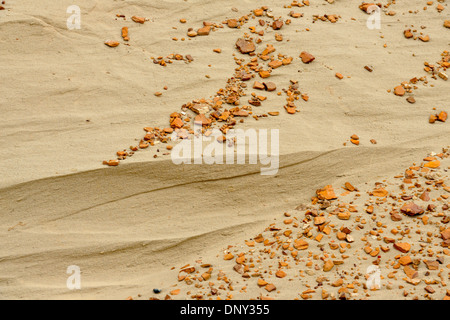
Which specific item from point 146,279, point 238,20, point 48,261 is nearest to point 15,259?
point 48,261

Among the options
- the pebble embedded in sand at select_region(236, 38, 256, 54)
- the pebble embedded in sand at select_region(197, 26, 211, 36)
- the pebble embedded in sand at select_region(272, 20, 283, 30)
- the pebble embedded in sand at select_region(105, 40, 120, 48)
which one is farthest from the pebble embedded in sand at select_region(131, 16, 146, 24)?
the pebble embedded in sand at select_region(272, 20, 283, 30)

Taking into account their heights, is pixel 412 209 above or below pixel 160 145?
below

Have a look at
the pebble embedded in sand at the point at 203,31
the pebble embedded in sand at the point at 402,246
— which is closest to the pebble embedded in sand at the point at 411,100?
the pebble embedded in sand at the point at 402,246

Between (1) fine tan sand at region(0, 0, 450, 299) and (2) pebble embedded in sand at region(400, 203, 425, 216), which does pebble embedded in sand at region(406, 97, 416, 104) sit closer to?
(1) fine tan sand at region(0, 0, 450, 299)

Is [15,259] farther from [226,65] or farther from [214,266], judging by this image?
[226,65]

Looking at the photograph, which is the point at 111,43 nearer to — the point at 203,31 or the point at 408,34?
the point at 203,31

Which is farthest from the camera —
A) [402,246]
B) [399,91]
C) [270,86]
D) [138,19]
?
[138,19]

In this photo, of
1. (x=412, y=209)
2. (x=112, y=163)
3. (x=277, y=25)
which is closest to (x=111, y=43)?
(x=112, y=163)

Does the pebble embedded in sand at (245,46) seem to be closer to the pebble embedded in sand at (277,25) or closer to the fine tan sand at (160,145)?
the fine tan sand at (160,145)
